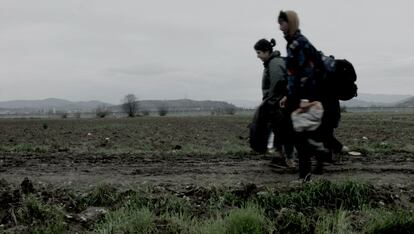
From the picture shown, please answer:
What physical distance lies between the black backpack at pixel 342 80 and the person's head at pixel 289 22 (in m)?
0.78

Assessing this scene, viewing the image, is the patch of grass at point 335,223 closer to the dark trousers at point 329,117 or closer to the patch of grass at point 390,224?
the patch of grass at point 390,224

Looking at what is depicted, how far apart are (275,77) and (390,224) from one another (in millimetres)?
2696

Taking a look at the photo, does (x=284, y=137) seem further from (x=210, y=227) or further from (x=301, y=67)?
(x=210, y=227)

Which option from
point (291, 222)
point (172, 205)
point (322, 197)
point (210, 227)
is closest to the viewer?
point (210, 227)

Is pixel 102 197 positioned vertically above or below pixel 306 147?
below

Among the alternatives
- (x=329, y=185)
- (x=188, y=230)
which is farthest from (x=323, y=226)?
(x=188, y=230)

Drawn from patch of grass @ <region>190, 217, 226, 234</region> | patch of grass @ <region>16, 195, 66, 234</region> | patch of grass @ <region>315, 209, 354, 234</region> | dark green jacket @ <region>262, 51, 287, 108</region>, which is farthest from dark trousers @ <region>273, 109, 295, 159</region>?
patch of grass @ <region>16, 195, 66, 234</region>

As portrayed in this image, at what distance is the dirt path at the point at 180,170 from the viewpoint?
6.40 metres

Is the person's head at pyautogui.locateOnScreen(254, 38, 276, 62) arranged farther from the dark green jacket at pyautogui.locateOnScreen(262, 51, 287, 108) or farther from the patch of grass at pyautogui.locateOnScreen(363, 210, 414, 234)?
the patch of grass at pyautogui.locateOnScreen(363, 210, 414, 234)

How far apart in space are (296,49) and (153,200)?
2399mm

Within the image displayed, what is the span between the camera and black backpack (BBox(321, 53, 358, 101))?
6.61m

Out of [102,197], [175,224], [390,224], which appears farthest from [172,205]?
[390,224]

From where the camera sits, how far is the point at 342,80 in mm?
6715

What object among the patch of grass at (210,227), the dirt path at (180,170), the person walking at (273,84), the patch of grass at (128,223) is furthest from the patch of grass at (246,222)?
the person walking at (273,84)
